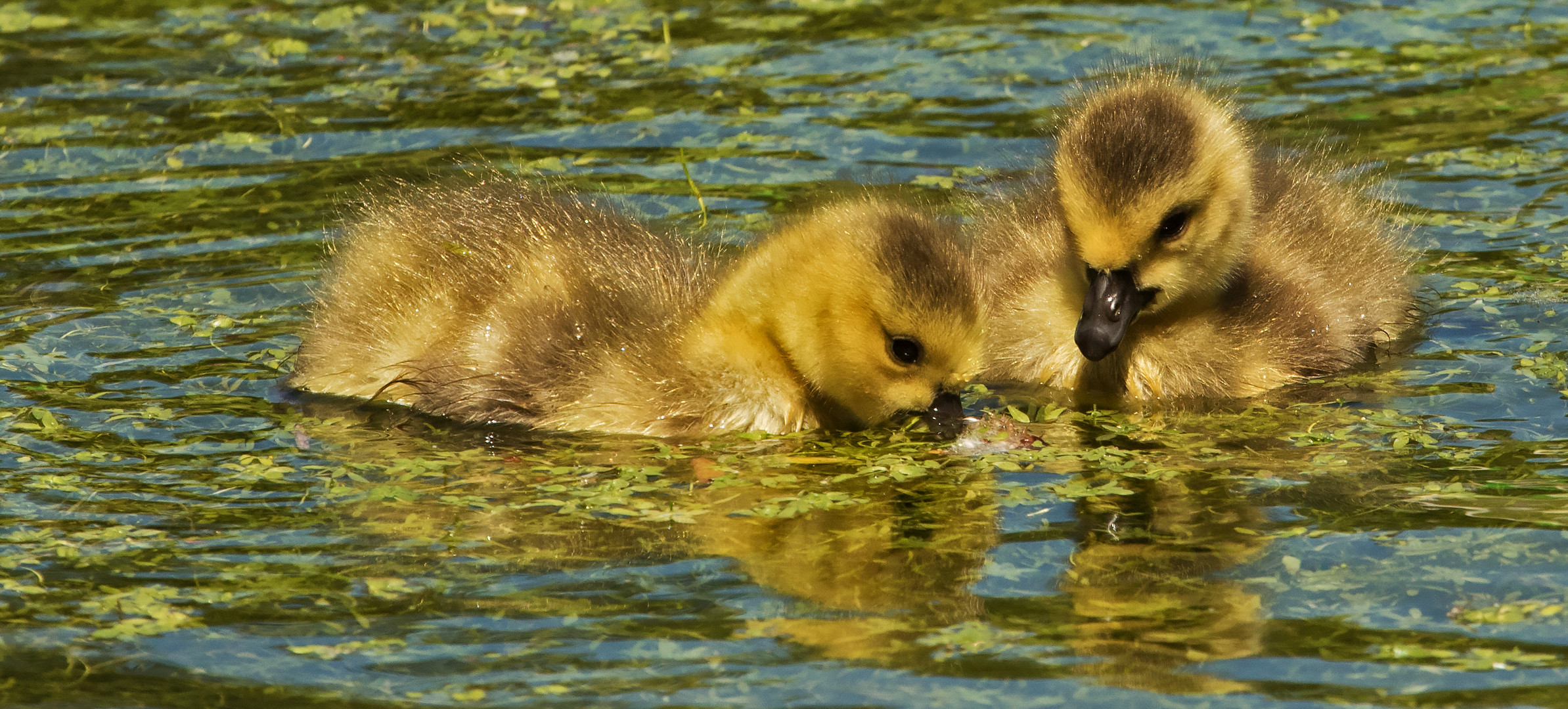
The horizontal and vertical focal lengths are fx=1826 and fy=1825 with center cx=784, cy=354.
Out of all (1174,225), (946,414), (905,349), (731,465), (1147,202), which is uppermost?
(1147,202)

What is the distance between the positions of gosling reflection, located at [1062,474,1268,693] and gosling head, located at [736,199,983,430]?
0.72m

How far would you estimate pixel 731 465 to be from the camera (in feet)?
19.3

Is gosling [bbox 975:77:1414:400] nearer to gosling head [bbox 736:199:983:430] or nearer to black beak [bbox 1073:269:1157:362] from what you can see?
black beak [bbox 1073:269:1157:362]

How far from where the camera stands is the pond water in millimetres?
4332

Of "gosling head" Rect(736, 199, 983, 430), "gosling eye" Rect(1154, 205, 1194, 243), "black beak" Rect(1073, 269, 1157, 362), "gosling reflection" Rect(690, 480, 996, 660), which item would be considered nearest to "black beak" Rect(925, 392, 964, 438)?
"gosling head" Rect(736, 199, 983, 430)

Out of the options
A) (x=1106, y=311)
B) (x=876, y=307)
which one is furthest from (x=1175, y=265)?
(x=876, y=307)

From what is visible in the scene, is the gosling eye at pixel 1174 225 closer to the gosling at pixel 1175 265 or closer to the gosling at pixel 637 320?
the gosling at pixel 1175 265

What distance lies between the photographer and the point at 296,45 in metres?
10.9

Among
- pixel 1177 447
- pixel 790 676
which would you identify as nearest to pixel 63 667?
pixel 790 676

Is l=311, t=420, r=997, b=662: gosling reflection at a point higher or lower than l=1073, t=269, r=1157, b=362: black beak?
lower

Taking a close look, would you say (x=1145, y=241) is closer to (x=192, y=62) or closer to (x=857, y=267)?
(x=857, y=267)

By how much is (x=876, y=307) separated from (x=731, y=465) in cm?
70

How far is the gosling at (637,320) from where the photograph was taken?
5797 millimetres

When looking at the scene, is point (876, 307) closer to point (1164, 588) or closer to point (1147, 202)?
point (1147, 202)
